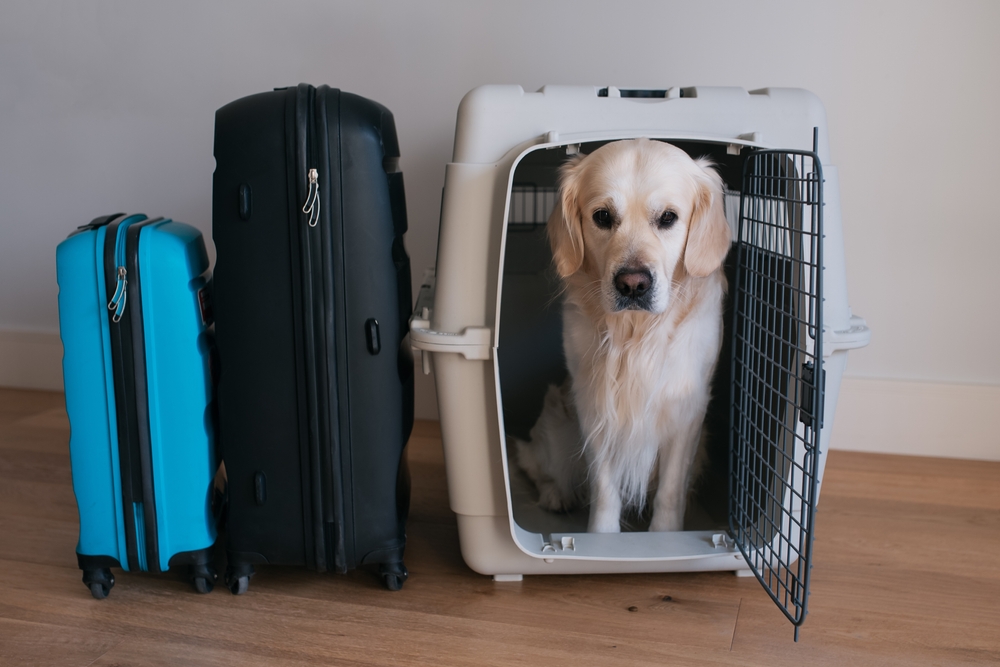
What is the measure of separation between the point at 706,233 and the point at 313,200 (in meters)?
0.69

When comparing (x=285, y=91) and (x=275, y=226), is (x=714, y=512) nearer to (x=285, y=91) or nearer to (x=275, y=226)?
(x=275, y=226)

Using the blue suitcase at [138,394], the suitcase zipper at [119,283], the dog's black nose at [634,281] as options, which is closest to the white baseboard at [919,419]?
the dog's black nose at [634,281]

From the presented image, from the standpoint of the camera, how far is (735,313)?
4.65 feet

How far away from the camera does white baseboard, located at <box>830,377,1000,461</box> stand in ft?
6.63

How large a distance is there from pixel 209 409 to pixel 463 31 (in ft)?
4.14

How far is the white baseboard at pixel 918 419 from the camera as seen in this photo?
202 cm

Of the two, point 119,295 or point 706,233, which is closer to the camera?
point 119,295

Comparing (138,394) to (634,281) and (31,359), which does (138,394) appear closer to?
(634,281)

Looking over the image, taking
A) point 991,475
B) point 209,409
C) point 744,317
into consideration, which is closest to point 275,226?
point 209,409

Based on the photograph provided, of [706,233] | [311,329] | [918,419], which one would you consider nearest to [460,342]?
[311,329]

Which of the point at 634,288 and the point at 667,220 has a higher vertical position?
the point at 667,220

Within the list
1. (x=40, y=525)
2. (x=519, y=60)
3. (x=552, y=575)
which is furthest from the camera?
(x=519, y=60)

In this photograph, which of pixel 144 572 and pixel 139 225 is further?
pixel 144 572

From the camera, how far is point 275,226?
1223 millimetres
